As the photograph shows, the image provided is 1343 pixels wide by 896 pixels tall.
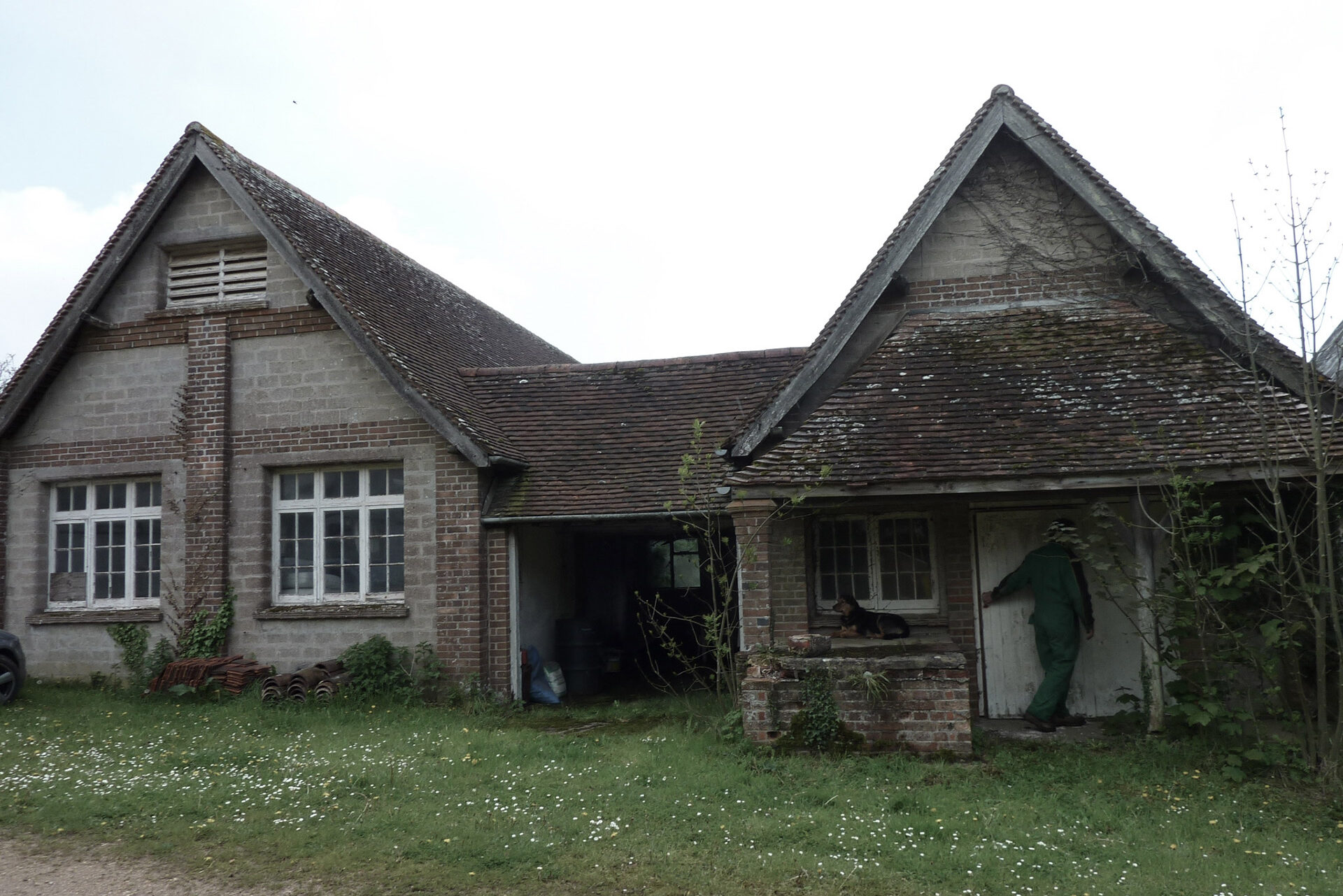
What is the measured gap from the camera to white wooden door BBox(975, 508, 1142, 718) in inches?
382

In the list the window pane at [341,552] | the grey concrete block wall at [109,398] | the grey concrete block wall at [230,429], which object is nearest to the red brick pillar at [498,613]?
the grey concrete block wall at [230,429]

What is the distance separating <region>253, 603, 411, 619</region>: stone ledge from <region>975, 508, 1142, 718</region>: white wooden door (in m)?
6.64

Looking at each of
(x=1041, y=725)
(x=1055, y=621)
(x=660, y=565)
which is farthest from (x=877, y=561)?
(x=660, y=565)

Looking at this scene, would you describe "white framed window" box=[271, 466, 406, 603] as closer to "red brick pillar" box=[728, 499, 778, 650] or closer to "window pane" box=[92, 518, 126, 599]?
"window pane" box=[92, 518, 126, 599]

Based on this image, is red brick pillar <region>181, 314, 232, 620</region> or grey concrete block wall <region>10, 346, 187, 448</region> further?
grey concrete block wall <region>10, 346, 187, 448</region>

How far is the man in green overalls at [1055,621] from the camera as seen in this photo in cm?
914

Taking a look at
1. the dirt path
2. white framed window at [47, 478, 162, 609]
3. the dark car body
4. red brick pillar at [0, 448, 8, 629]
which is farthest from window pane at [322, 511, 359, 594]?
the dirt path

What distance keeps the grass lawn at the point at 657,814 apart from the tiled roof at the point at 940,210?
401cm

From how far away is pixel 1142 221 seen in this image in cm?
1000

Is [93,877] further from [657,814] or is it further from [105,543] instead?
[105,543]

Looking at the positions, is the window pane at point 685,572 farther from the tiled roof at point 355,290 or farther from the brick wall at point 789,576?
the brick wall at point 789,576

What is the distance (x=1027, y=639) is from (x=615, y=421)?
5.95 meters

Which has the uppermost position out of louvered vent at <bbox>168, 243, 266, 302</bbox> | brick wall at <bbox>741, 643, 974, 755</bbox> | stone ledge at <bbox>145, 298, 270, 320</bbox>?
louvered vent at <bbox>168, 243, 266, 302</bbox>

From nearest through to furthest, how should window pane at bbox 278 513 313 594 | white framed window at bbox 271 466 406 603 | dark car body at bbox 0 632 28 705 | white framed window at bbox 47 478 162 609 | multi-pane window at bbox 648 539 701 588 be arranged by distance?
Answer: 1. dark car body at bbox 0 632 28 705
2. white framed window at bbox 271 466 406 603
3. window pane at bbox 278 513 313 594
4. white framed window at bbox 47 478 162 609
5. multi-pane window at bbox 648 539 701 588
